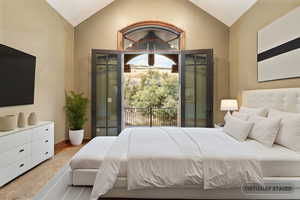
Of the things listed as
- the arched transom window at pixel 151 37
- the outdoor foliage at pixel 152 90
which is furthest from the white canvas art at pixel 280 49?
the outdoor foliage at pixel 152 90

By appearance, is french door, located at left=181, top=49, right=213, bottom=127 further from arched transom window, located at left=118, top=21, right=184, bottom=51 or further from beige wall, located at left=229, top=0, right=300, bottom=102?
beige wall, located at left=229, top=0, right=300, bottom=102

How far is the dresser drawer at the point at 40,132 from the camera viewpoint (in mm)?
2797

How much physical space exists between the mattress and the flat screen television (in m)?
1.50

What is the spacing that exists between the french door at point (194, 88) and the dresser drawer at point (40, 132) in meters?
3.08

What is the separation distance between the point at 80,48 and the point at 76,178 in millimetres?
3677

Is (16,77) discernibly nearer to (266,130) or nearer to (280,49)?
(266,130)

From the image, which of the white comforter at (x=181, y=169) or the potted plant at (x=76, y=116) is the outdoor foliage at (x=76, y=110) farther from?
the white comforter at (x=181, y=169)

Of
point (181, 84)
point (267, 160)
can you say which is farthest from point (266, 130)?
point (181, 84)

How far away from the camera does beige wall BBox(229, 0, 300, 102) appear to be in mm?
2876

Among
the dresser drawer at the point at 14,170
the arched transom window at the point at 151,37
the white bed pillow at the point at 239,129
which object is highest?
the arched transom window at the point at 151,37

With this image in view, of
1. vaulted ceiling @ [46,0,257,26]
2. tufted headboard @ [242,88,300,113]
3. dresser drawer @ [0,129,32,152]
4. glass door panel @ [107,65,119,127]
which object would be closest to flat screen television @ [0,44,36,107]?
dresser drawer @ [0,129,32,152]

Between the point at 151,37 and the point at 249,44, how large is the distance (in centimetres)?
258

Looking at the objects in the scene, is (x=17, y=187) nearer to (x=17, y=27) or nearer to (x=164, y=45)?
(x=17, y=27)

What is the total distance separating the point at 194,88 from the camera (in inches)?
182
